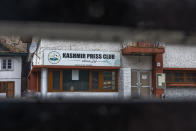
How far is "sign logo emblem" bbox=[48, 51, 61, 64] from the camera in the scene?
16809 mm

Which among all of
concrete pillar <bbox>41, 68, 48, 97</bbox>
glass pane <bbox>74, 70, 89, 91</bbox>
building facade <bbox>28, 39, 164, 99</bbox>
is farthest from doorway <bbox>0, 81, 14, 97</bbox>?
glass pane <bbox>74, 70, 89, 91</bbox>

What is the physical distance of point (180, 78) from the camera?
18.9 m

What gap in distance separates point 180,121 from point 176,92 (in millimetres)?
18891

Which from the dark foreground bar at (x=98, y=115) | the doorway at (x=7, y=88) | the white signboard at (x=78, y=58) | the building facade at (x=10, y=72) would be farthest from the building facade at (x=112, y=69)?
the dark foreground bar at (x=98, y=115)

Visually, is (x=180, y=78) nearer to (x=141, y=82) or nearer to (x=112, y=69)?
(x=141, y=82)

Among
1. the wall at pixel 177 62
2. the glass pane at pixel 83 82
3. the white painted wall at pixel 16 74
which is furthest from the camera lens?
the white painted wall at pixel 16 74

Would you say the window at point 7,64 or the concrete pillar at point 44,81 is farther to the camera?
the window at point 7,64

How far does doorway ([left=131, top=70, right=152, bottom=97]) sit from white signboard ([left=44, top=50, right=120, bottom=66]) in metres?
1.45

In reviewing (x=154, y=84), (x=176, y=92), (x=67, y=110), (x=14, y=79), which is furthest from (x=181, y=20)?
(x=14, y=79)

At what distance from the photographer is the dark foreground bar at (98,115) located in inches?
24.0

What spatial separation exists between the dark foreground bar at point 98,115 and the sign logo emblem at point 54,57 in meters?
16.3

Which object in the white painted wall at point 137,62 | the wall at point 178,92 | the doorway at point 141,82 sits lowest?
the wall at point 178,92

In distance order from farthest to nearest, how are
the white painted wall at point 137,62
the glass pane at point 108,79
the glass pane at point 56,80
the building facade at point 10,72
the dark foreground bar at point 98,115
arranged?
the building facade at point 10,72
the white painted wall at point 137,62
the glass pane at point 108,79
the glass pane at point 56,80
the dark foreground bar at point 98,115

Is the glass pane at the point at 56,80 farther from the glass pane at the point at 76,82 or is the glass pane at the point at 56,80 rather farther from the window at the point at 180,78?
the window at the point at 180,78
